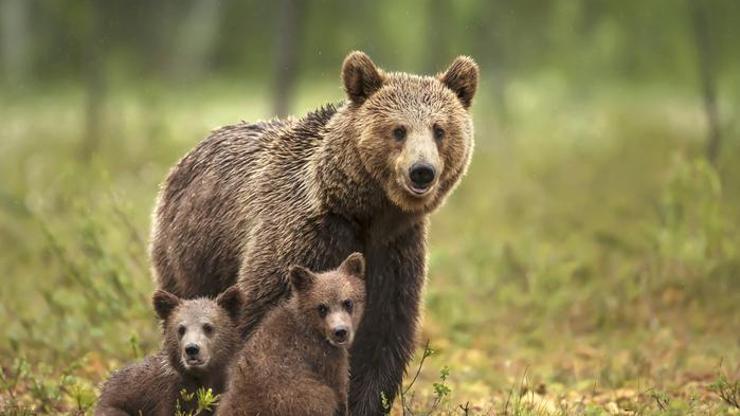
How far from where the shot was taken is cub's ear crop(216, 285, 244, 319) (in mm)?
6309

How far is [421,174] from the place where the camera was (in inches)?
246

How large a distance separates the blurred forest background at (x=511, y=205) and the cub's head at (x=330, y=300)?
600 millimetres

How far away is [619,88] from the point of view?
2317cm

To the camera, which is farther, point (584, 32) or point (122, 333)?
point (584, 32)

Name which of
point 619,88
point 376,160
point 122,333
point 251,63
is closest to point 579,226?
point 122,333

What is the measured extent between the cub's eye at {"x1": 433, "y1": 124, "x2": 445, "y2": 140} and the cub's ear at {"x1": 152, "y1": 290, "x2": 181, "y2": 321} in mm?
1710

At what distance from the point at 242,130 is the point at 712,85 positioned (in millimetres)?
7830

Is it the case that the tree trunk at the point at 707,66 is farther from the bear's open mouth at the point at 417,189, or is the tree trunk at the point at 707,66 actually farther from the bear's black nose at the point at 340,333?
the bear's black nose at the point at 340,333

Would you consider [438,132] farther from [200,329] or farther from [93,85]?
[93,85]

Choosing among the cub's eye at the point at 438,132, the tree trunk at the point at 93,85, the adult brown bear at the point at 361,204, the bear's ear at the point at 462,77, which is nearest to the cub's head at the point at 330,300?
the adult brown bear at the point at 361,204

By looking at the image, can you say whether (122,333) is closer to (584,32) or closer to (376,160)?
(376,160)

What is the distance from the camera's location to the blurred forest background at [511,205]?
873 centimetres

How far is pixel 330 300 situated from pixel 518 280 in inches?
227

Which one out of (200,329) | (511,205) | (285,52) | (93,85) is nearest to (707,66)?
(511,205)
